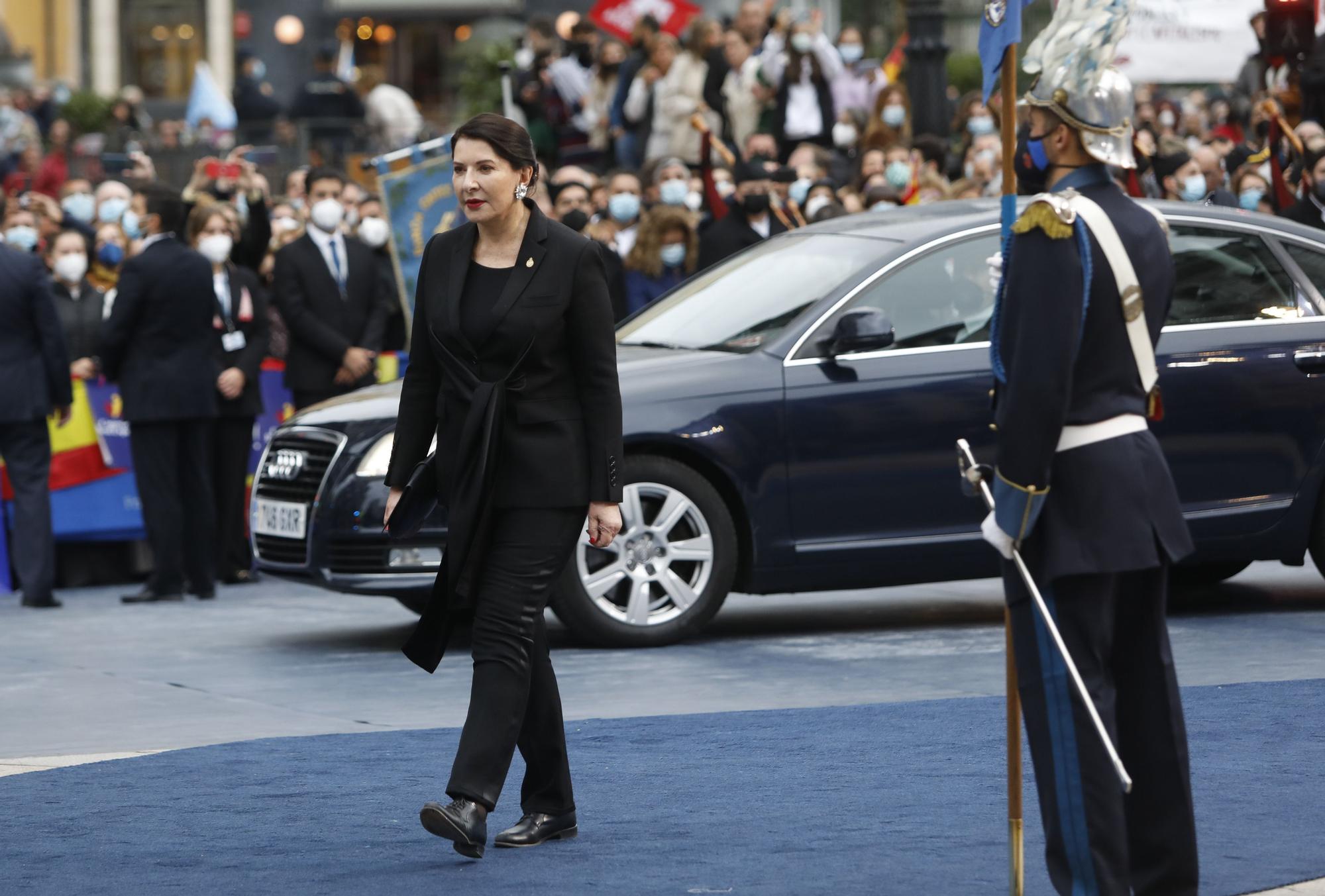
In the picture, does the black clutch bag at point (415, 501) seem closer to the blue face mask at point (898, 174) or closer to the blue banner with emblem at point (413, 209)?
the blue banner with emblem at point (413, 209)

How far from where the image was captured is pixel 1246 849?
5789 mm

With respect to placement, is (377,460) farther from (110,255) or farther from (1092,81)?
(1092,81)

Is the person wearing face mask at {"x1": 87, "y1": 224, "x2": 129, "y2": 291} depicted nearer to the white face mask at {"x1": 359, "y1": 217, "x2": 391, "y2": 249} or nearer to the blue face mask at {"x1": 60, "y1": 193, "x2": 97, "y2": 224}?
the white face mask at {"x1": 359, "y1": 217, "x2": 391, "y2": 249}

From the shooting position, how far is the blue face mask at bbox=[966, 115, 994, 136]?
1988 cm

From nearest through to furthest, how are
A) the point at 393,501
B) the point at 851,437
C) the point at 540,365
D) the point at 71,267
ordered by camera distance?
the point at 540,365, the point at 393,501, the point at 851,437, the point at 71,267

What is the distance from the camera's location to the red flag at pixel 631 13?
22672mm

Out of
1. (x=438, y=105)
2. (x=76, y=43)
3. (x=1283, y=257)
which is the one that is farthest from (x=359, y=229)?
(x=76, y=43)

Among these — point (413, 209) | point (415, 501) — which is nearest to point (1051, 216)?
point (415, 501)

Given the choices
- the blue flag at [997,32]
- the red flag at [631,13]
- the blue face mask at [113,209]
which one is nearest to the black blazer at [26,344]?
the blue face mask at [113,209]

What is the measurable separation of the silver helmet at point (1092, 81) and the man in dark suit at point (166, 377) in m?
8.09

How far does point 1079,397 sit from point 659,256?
9072 millimetres

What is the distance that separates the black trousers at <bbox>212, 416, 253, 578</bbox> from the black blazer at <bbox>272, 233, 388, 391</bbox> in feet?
1.79

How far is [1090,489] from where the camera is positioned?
16.3ft

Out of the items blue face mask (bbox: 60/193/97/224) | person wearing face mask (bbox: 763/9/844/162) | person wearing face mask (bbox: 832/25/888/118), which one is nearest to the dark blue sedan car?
blue face mask (bbox: 60/193/97/224)
